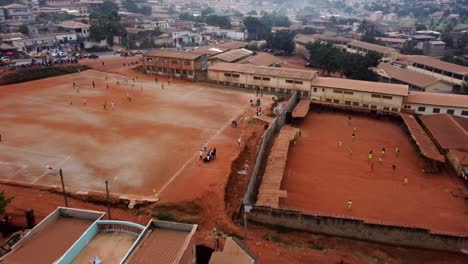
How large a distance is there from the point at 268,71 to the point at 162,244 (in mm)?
41738

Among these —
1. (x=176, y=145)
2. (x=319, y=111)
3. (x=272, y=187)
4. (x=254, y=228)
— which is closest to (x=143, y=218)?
(x=254, y=228)

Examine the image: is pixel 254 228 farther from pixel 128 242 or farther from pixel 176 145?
pixel 176 145

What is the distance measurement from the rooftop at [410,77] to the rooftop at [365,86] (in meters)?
9.71

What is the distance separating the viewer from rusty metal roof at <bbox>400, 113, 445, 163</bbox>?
31.2 m

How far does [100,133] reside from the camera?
3597 centimetres

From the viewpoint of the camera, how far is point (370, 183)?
93.4ft

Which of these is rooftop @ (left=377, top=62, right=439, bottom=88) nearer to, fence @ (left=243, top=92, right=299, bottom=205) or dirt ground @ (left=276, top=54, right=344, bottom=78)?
dirt ground @ (left=276, top=54, right=344, bottom=78)

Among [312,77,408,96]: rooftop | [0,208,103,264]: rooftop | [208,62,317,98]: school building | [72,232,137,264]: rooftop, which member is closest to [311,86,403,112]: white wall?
[312,77,408,96]: rooftop

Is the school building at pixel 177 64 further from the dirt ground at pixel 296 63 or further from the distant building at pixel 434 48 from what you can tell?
the distant building at pixel 434 48

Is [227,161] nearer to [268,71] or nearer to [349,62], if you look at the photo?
[268,71]

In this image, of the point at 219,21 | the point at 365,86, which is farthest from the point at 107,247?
the point at 219,21

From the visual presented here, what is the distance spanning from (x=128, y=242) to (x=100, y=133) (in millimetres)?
22965

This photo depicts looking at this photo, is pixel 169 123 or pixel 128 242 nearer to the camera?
pixel 128 242

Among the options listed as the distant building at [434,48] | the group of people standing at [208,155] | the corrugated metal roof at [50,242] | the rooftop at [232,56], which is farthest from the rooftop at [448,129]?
the distant building at [434,48]
